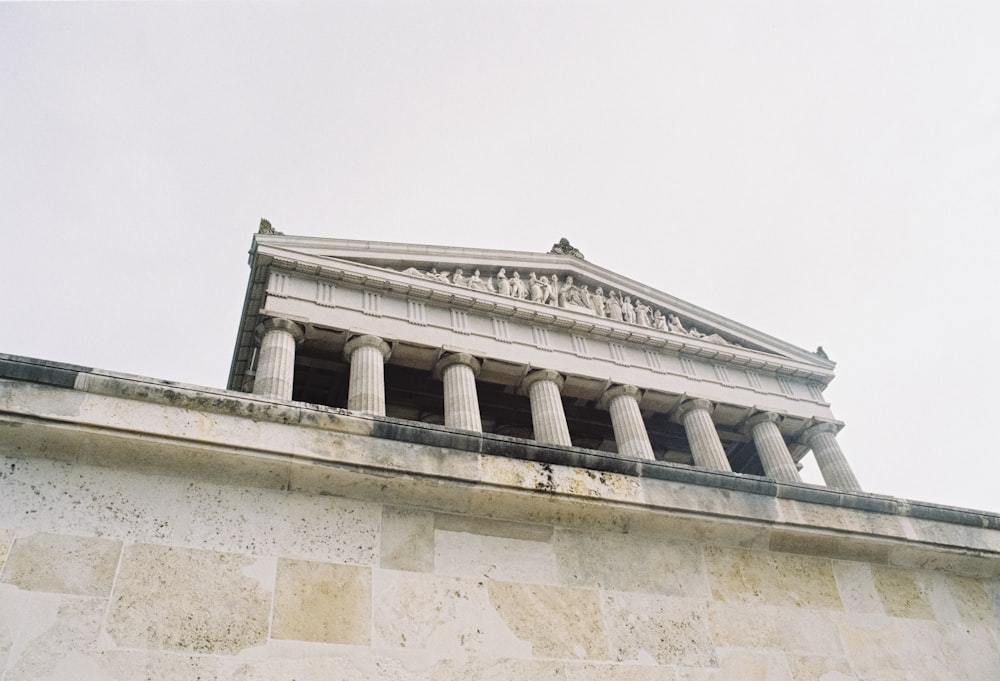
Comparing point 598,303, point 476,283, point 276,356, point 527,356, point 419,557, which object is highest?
point 598,303

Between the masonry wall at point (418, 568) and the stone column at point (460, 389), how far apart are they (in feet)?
69.4

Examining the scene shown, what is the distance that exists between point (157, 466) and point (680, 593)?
2.97 meters

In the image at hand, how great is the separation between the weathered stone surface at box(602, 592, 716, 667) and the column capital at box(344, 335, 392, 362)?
24.1 metres

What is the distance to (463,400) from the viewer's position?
2752cm

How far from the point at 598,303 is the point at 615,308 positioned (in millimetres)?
790

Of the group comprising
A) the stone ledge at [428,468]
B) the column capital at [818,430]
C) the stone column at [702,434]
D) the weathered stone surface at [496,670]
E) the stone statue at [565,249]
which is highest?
the stone statue at [565,249]

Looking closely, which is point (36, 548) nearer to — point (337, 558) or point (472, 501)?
point (337, 558)

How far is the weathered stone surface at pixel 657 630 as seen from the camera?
4.32 m

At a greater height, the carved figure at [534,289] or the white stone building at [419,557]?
the carved figure at [534,289]

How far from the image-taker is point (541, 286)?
35.3m

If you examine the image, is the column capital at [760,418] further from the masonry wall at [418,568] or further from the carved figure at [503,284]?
the masonry wall at [418,568]

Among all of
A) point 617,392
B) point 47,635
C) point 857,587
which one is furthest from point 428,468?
point 617,392

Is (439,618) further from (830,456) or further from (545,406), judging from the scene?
(830,456)

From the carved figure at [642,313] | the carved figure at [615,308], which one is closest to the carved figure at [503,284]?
the carved figure at [615,308]
